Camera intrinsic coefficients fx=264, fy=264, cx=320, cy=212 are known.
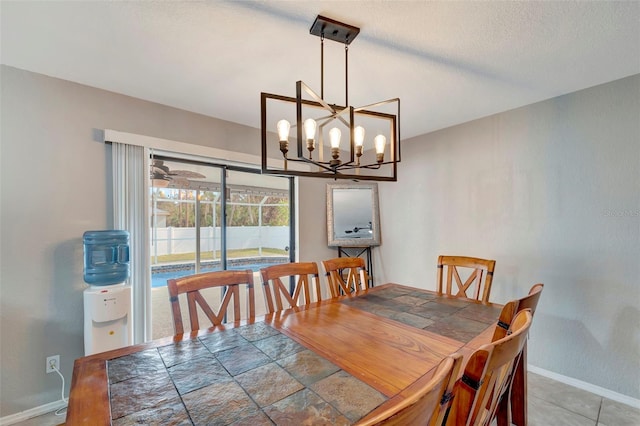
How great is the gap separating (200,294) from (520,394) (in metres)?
2.09

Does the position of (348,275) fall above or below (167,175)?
below

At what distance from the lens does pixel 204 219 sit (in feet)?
10.2

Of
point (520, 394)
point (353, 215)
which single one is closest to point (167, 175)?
point (353, 215)

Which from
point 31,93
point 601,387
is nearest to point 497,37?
point 601,387

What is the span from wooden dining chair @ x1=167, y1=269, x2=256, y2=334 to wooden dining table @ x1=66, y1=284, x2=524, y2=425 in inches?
6.3

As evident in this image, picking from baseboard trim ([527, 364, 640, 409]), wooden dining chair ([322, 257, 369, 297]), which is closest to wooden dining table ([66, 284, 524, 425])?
wooden dining chair ([322, 257, 369, 297])

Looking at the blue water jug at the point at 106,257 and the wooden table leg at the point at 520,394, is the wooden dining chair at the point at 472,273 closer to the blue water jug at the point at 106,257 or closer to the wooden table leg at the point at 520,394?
the wooden table leg at the point at 520,394

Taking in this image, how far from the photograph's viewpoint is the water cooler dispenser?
6.30 ft

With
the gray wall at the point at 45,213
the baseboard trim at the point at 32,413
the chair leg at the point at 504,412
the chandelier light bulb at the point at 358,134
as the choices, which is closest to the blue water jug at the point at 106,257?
the gray wall at the point at 45,213

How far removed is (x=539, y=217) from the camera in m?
2.51

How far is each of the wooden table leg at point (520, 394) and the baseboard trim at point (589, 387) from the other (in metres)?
1.08

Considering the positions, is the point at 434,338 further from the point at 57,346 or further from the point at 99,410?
the point at 57,346

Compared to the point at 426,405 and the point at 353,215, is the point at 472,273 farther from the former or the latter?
the point at 426,405

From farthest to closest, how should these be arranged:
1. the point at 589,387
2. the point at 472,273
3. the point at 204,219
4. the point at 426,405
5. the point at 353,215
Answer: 1. the point at 353,215
2. the point at 204,219
3. the point at 472,273
4. the point at 589,387
5. the point at 426,405
